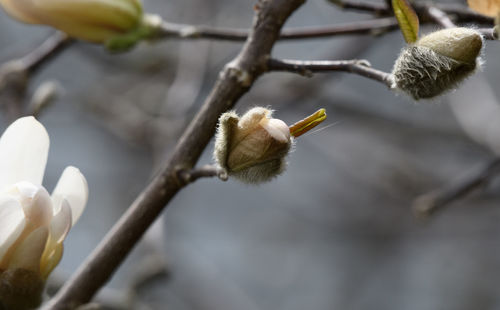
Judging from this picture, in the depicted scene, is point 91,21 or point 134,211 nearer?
point 134,211

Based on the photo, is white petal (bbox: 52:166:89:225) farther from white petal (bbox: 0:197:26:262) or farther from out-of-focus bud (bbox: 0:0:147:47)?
out-of-focus bud (bbox: 0:0:147:47)

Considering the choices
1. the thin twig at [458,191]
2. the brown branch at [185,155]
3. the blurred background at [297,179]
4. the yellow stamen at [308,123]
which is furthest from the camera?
the blurred background at [297,179]

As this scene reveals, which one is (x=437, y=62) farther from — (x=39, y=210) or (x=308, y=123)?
(x=39, y=210)

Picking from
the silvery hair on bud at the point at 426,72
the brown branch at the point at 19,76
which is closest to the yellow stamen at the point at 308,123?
the silvery hair on bud at the point at 426,72

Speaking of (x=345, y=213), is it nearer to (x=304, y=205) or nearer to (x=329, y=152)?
(x=304, y=205)

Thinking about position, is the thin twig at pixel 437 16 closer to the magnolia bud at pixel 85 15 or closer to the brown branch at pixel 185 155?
the brown branch at pixel 185 155

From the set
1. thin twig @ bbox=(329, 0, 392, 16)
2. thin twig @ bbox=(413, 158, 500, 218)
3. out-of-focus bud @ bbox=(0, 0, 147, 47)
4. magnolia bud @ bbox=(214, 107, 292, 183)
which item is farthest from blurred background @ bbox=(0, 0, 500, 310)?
magnolia bud @ bbox=(214, 107, 292, 183)

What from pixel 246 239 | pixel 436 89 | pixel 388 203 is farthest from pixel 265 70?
pixel 246 239

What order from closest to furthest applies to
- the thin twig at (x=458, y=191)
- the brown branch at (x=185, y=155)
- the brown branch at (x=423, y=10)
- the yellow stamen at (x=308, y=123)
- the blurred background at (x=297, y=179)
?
the yellow stamen at (x=308, y=123) < the brown branch at (x=185, y=155) < the brown branch at (x=423, y=10) < the thin twig at (x=458, y=191) < the blurred background at (x=297, y=179)

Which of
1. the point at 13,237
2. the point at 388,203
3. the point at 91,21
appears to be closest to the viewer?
the point at 13,237
